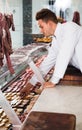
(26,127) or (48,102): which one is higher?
(26,127)

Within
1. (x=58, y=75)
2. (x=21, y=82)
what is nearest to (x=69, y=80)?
(x=58, y=75)

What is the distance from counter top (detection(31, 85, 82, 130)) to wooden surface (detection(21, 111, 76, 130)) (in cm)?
32

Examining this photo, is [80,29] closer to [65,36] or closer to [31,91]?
[65,36]

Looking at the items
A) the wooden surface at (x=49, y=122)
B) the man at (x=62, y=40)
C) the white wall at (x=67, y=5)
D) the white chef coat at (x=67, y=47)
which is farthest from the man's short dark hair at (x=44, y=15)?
the white wall at (x=67, y=5)

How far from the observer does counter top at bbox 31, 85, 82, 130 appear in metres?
2.15

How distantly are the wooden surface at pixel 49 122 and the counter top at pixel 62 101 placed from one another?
1.04 ft

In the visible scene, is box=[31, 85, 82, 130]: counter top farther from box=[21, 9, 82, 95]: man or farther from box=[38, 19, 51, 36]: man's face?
box=[38, 19, 51, 36]: man's face

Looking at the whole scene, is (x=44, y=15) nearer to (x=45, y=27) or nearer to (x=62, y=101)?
(x=45, y=27)

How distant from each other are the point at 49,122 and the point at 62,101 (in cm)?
83

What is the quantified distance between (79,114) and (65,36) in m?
0.90

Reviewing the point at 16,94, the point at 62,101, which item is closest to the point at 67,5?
the point at 16,94

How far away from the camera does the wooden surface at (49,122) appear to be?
4.80 ft

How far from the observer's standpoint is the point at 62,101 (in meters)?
2.35

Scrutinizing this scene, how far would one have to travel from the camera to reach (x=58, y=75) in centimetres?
272
